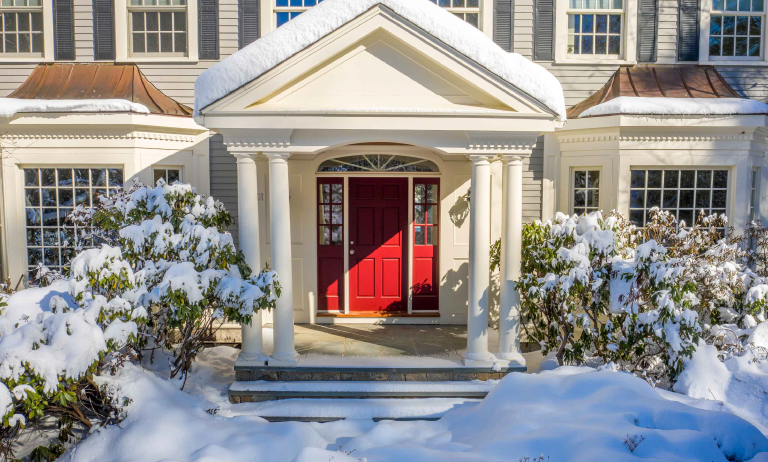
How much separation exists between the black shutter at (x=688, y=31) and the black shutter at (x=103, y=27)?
8.89m

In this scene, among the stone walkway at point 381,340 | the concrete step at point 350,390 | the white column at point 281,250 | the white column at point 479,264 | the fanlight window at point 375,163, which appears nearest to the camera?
the concrete step at point 350,390

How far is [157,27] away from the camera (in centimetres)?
834

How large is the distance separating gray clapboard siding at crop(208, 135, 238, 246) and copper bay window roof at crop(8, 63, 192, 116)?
644 millimetres

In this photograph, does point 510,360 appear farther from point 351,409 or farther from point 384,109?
point 384,109

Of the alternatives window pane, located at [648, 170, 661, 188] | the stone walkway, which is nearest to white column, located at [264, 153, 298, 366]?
the stone walkway

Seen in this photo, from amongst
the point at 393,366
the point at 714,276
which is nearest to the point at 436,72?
the point at 393,366

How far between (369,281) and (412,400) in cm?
275

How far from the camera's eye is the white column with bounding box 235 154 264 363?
603 centimetres

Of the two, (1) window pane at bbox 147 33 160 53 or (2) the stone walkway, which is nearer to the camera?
(2) the stone walkway

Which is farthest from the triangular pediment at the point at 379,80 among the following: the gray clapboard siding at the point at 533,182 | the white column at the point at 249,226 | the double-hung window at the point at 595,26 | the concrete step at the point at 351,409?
the double-hung window at the point at 595,26

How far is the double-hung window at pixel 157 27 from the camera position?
8297 mm

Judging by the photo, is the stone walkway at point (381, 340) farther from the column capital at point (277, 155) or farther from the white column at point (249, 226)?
the column capital at point (277, 155)

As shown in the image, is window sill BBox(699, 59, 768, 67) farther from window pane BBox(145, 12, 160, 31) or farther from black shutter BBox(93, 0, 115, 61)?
black shutter BBox(93, 0, 115, 61)

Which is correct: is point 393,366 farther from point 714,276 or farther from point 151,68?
point 151,68
